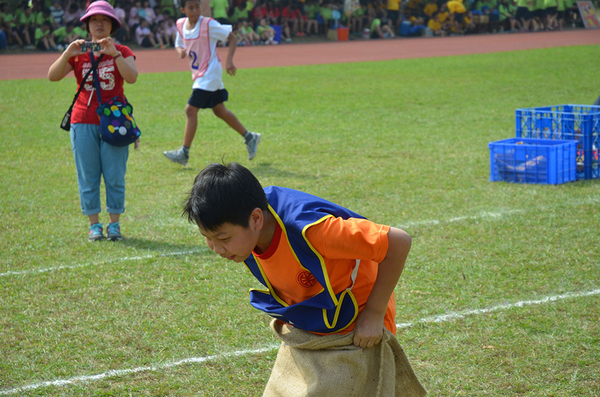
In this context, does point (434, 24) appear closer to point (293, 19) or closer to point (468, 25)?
point (468, 25)

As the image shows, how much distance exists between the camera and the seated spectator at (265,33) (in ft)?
101

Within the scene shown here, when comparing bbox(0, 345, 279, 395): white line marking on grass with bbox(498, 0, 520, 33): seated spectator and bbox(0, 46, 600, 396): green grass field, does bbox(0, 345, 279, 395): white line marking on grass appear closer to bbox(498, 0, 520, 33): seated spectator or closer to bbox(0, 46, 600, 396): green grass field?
bbox(0, 46, 600, 396): green grass field

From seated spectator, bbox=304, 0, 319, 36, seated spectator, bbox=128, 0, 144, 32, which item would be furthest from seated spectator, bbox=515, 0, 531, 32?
seated spectator, bbox=128, 0, 144, 32

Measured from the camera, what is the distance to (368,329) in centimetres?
246

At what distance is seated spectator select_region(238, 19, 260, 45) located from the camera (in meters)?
30.6

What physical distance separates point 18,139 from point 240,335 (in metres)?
7.83

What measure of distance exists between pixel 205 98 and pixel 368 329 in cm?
617

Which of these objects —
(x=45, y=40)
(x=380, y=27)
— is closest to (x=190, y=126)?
(x=45, y=40)

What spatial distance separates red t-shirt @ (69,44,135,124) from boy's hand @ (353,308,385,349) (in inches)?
145

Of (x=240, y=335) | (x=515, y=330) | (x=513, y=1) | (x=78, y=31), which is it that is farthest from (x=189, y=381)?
(x=513, y=1)

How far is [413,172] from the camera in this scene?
296 inches

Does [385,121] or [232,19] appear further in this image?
[232,19]

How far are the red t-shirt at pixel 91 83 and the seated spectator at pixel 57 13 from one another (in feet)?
78.2

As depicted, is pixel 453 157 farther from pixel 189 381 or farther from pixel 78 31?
pixel 78 31
